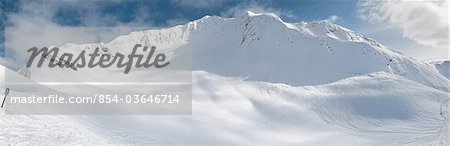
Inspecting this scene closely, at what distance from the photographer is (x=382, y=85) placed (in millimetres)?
Result: 172000

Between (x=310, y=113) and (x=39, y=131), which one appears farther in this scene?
(x=310, y=113)

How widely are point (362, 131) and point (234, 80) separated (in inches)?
3269

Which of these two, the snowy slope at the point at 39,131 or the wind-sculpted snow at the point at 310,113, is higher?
the wind-sculpted snow at the point at 310,113

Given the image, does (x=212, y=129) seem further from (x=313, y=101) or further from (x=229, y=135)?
(x=313, y=101)

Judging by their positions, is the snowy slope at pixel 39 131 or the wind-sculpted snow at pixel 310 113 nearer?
the snowy slope at pixel 39 131

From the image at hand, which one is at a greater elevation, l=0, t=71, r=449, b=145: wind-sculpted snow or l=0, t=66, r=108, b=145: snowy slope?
l=0, t=71, r=449, b=145: wind-sculpted snow

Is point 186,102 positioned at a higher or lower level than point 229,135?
higher

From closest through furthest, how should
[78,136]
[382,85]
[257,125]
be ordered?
1. [78,136]
2. [257,125]
3. [382,85]

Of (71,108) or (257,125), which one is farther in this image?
(257,125)

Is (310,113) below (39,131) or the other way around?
the other way around

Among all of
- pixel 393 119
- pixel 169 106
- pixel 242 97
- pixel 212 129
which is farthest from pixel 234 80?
pixel 212 129

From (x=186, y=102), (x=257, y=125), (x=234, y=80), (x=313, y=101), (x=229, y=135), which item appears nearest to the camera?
(x=229, y=135)

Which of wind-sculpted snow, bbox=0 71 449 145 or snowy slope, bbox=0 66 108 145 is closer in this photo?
snowy slope, bbox=0 66 108 145

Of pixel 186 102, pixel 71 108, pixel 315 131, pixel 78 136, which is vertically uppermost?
pixel 186 102
